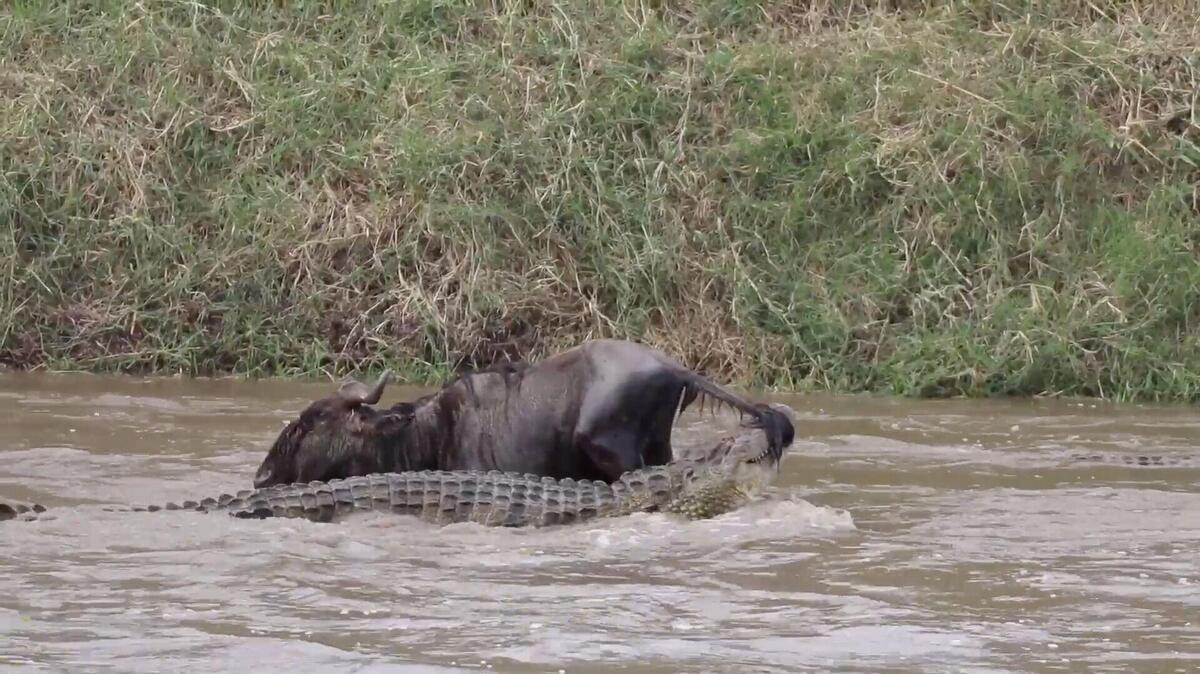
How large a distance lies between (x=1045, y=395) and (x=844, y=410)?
3.96ft

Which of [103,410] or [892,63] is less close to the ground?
[892,63]

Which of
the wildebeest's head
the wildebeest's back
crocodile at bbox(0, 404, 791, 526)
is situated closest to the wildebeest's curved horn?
the wildebeest's head

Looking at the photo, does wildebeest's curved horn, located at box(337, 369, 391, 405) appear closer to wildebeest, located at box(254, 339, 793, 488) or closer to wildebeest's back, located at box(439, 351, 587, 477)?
wildebeest, located at box(254, 339, 793, 488)

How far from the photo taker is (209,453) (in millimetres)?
8266

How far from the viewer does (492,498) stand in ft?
21.0

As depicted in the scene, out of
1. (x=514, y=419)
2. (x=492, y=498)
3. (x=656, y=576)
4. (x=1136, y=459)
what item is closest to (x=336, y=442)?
(x=514, y=419)

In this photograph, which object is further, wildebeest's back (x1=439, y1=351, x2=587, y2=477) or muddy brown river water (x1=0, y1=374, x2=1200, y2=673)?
wildebeest's back (x1=439, y1=351, x2=587, y2=477)

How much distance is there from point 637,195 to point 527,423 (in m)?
4.49

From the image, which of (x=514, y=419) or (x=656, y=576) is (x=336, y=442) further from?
(x=656, y=576)

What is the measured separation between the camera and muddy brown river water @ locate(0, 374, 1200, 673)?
449 centimetres

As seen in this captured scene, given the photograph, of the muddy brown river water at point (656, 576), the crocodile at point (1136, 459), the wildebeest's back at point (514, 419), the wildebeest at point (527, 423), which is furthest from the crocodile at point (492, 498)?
the crocodile at point (1136, 459)

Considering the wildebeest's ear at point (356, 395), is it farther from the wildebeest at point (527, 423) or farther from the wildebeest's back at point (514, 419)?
the wildebeest's back at point (514, 419)

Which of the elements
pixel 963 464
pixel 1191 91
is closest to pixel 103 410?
pixel 963 464

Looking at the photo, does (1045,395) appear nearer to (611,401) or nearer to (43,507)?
(611,401)
